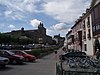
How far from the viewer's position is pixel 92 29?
46719 millimetres

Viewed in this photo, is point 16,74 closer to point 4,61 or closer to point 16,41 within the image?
point 4,61

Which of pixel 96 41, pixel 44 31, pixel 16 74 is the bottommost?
pixel 16 74

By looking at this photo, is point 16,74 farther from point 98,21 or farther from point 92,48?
point 92,48

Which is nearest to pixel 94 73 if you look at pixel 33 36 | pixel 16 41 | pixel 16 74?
pixel 16 74

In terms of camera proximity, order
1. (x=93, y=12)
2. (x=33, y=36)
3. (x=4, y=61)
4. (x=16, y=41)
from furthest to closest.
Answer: (x=33, y=36)
(x=16, y=41)
(x=93, y=12)
(x=4, y=61)

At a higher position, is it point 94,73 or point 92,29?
point 92,29

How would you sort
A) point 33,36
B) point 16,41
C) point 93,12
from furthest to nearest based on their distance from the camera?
point 33,36
point 16,41
point 93,12

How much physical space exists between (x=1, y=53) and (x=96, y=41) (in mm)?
22944

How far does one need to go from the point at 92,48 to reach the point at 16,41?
59.1 m

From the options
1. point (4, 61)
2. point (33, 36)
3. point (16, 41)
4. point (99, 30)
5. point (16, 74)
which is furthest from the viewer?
point (33, 36)

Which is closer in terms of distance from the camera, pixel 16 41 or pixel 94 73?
pixel 94 73

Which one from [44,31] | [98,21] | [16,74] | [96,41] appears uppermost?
[44,31]

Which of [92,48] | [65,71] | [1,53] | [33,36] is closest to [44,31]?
[33,36]

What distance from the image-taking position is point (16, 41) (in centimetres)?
10162
